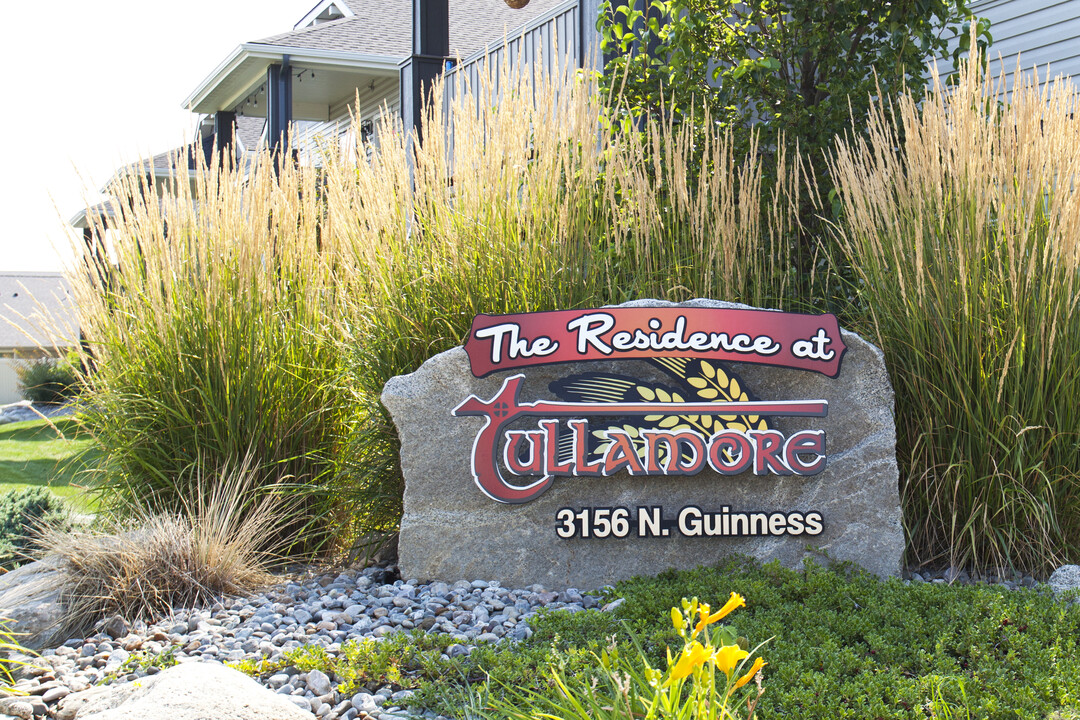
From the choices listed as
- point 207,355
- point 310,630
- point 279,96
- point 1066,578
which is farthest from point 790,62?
point 279,96

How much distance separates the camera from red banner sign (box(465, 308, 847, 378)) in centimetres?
384

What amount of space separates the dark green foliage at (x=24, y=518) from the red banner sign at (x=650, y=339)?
2.36 metres

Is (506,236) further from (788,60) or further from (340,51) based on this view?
(340,51)

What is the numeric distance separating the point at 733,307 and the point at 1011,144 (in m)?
1.37

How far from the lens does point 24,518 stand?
462cm

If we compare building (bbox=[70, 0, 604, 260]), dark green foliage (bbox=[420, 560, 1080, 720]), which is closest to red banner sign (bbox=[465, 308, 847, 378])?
dark green foliage (bbox=[420, 560, 1080, 720])

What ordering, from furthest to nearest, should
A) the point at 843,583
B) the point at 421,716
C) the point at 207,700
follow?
the point at 843,583 → the point at 421,716 → the point at 207,700

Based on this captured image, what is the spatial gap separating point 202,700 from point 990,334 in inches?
128

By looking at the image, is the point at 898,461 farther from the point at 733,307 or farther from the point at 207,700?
the point at 207,700

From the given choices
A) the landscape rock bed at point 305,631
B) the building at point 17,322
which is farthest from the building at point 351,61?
the landscape rock bed at point 305,631

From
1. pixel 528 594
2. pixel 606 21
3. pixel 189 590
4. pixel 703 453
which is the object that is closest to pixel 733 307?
pixel 703 453

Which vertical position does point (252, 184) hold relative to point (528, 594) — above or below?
above

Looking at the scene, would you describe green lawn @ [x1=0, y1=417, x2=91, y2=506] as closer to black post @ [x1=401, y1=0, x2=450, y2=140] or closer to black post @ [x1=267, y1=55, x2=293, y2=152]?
black post @ [x1=267, y1=55, x2=293, y2=152]

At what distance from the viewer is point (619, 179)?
4473mm
